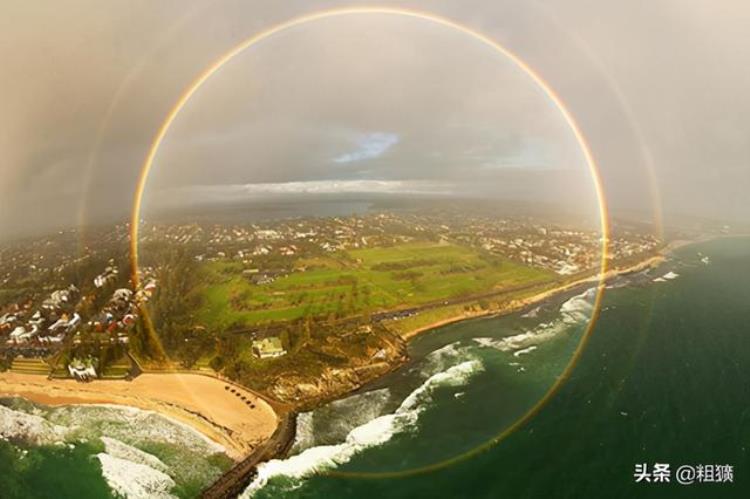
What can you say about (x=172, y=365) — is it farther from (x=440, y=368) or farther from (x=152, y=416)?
(x=440, y=368)

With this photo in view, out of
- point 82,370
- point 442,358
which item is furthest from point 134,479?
point 442,358

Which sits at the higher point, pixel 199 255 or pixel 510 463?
pixel 199 255

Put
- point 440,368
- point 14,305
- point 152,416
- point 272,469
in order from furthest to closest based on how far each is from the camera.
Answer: point 14,305 < point 440,368 < point 152,416 < point 272,469

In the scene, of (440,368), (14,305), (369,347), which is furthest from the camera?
(14,305)

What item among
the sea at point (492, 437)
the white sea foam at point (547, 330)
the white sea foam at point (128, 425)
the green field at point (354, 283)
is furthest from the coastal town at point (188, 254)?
the white sea foam at point (547, 330)

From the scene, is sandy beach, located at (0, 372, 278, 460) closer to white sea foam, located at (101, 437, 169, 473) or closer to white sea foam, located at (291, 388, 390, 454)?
white sea foam, located at (291, 388, 390, 454)

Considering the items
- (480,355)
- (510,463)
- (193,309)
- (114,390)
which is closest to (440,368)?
(480,355)

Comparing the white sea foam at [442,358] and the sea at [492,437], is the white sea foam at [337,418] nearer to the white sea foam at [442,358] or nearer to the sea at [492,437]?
the sea at [492,437]

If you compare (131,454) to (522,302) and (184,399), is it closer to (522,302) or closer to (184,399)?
(184,399)
